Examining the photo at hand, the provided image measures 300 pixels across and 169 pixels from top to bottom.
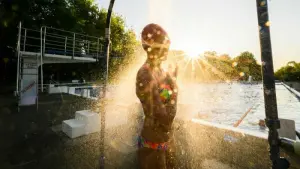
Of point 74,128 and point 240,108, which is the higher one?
point 74,128

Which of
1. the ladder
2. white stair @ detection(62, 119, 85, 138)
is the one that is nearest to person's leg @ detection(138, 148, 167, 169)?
white stair @ detection(62, 119, 85, 138)

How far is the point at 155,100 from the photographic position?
1.51 meters

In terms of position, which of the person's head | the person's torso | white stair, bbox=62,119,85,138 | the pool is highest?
the person's head

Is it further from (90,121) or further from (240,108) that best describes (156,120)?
(240,108)

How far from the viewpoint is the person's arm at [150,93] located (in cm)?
151

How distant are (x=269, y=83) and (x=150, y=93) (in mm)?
1402

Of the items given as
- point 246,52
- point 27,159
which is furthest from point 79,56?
point 246,52

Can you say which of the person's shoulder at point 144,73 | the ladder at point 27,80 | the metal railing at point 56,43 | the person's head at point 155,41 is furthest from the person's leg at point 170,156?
the metal railing at point 56,43

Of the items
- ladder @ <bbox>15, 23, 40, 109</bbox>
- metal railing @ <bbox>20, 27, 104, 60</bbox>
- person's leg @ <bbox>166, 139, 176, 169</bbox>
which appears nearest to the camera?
person's leg @ <bbox>166, 139, 176, 169</bbox>

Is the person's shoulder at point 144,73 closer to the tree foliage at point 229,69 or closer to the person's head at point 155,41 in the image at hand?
the person's head at point 155,41

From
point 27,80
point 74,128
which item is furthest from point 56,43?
point 74,128

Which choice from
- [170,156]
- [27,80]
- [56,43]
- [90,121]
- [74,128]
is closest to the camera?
[170,156]

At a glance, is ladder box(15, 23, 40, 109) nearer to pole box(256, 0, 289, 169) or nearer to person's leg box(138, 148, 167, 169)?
person's leg box(138, 148, 167, 169)

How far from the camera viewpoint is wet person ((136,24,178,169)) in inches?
60.1
